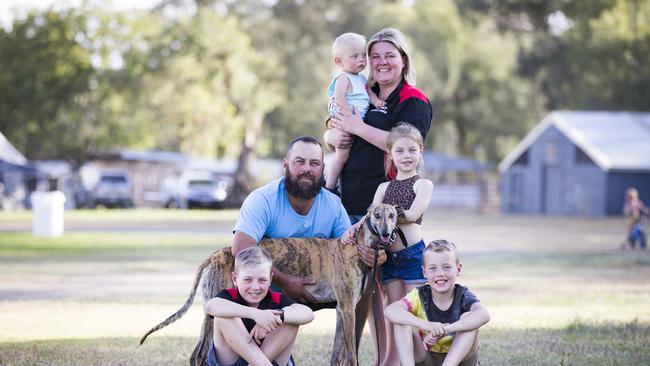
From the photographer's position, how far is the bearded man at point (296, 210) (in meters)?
6.70

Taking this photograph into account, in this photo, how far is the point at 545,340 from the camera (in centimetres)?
898

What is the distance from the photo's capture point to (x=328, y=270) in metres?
6.72

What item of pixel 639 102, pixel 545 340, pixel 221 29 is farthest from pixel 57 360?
pixel 639 102

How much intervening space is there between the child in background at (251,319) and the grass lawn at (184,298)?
1.63 metres

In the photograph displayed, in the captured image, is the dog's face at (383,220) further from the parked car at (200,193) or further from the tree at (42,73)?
the tree at (42,73)

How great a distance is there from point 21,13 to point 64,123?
649 cm

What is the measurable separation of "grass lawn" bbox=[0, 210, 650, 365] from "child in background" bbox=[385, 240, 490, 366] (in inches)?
63.0

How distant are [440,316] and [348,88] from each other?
1.91 meters

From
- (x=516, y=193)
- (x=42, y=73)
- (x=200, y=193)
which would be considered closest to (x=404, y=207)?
(x=200, y=193)

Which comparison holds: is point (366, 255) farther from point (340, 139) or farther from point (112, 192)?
point (112, 192)

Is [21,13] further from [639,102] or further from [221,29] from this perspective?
[639,102]

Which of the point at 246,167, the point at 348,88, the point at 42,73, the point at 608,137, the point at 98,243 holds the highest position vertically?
the point at 42,73

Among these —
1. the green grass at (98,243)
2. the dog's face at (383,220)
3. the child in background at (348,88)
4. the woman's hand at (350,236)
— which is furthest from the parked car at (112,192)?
the dog's face at (383,220)

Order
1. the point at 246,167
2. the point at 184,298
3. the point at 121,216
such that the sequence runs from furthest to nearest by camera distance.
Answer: the point at 246,167 → the point at 121,216 → the point at 184,298
